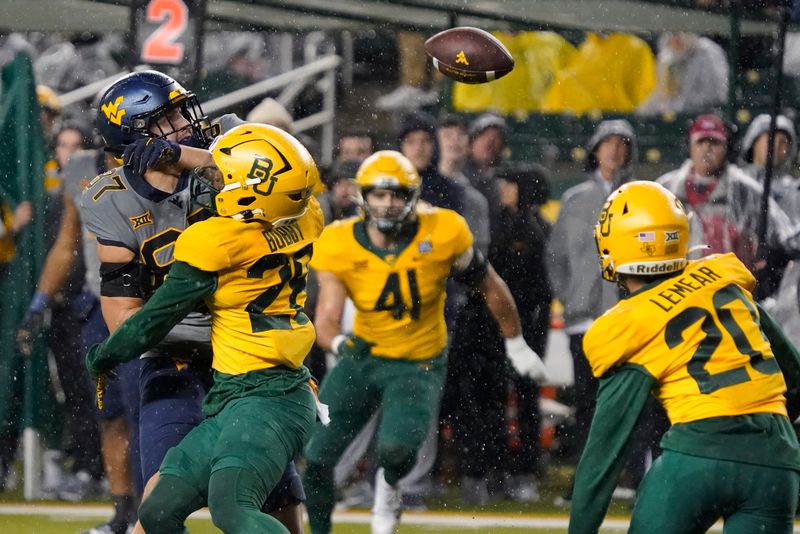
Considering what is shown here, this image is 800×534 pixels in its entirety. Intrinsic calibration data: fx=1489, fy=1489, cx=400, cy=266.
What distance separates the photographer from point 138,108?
459 centimetres

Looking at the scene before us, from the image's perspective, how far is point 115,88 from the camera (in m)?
4.66

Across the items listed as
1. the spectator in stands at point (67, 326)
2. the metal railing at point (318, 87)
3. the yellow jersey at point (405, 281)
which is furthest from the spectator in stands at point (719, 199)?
the spectator in stands at point (67, 326)

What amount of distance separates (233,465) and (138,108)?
1.22 metres

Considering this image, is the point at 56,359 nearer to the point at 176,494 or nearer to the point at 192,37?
the point at 192,37

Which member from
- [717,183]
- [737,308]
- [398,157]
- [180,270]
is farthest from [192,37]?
[737,308]

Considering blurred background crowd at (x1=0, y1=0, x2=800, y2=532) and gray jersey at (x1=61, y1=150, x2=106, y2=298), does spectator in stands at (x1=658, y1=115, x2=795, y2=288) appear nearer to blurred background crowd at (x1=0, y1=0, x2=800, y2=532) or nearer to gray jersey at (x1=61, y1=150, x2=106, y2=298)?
blurred background crowd at (x1=0, y1=0, x2=800, y2=532)

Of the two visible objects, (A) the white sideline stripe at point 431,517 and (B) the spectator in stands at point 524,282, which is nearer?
(A) the white sideline stripe at point 431,517

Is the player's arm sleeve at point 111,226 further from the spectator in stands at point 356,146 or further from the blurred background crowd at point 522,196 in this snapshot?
the spectator in stands at point 356,146

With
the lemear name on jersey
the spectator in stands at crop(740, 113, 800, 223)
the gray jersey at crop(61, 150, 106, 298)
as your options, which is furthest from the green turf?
the lemear name on jersey

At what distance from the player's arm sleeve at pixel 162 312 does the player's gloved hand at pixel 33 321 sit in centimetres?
307

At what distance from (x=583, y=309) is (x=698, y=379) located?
337cm

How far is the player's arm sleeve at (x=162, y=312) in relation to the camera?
4.18 metres

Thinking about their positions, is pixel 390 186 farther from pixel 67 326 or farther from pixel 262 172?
pixel 67 326

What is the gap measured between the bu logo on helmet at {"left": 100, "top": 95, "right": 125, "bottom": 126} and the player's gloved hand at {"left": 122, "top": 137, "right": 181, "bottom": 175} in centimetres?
14
